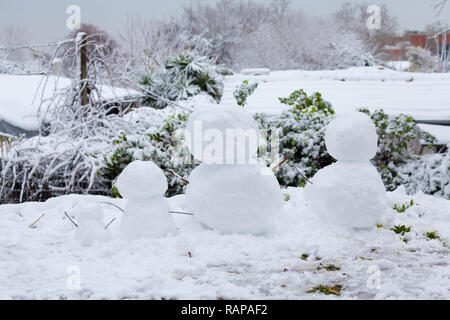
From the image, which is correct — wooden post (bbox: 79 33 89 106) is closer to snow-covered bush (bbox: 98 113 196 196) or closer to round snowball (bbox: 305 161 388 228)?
snow-covered bush (bbox: 98 113 196 196)

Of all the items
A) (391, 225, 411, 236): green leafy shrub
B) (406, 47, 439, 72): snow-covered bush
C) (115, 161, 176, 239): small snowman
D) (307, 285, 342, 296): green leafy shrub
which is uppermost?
(406, 47, 439, 72): snow-covered bush

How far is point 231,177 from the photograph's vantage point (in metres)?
2.94

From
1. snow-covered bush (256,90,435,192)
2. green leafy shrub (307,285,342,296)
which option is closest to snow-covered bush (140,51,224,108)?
snow-covered bush (256,90,435,192)

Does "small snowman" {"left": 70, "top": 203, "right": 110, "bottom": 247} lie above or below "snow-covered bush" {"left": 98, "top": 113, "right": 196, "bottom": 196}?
below

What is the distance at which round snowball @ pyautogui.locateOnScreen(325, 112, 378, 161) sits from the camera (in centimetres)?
312

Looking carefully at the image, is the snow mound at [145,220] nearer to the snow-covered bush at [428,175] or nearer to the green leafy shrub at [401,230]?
the green leafy shrub at [401,230]

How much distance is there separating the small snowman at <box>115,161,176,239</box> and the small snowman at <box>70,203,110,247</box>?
0.49 ft

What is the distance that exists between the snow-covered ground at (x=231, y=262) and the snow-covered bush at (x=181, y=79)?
32.0 feet

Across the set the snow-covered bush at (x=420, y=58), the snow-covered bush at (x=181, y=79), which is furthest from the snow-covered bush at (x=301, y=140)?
the snow-covered bush at (x=420, y=58)

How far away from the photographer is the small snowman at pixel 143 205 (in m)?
2.92

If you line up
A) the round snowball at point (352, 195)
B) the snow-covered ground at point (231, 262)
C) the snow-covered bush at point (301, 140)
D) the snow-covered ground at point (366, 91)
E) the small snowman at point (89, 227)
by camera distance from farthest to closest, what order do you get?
the snow-covered ground at point (366, 91), the snow-covered bush at point (301, 140), the round snowball at point (352, 195), the small snowman at point (89, 227), the snow-covered ground at point (231, 262)

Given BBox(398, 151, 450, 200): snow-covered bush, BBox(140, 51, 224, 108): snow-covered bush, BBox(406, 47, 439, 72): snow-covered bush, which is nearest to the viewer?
BBox(398, 151, 450, 200): snow-covered bush
